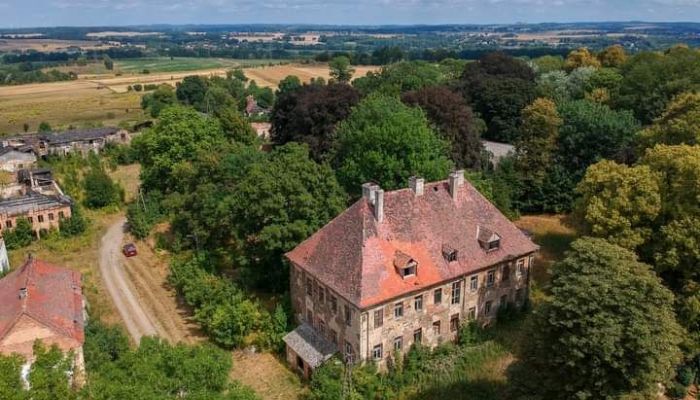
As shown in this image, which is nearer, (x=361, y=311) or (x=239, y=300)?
(x=361, y=311)

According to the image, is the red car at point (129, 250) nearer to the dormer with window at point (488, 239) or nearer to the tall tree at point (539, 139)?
the dormer with window at point (488, 239)

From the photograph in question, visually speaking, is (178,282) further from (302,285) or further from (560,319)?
(560,319)

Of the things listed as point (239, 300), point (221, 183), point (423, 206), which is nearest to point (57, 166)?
point (221, 183)

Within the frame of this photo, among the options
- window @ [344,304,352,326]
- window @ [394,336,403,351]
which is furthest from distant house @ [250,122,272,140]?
window @ [394,336,403,351]

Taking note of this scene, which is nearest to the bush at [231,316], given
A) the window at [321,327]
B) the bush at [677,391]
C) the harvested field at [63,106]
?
the window at [321,327]

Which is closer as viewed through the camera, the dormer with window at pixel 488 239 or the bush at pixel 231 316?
the dormer with window at pixel 488 239

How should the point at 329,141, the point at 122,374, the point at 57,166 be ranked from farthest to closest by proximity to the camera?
1. the point at 57,166
2. the point at 329,141
3. the point at 122,374
